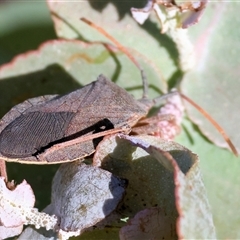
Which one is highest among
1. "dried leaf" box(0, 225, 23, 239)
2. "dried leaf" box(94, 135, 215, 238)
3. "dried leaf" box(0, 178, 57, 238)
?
"dried leaf" box(94, 135, 215, 238)

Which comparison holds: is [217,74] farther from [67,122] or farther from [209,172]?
[67,122]

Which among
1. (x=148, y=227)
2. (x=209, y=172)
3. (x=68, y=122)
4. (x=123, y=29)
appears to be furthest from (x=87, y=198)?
(x=123, y=29)

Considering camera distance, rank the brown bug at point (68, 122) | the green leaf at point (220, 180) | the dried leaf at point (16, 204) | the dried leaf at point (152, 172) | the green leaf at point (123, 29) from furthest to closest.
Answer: the green leaf at point (123, 29)
the green leaf at point (220, 180)
the brown bug at point (68, 122)
the dried leaf at point (16, 204)
the dried leaf at point (152, 172)

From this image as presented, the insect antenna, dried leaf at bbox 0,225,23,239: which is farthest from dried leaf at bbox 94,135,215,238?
the insect antenna

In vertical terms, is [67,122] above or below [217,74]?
below

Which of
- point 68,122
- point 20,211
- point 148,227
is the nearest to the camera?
point 148,227

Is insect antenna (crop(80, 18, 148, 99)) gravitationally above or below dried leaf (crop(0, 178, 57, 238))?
above

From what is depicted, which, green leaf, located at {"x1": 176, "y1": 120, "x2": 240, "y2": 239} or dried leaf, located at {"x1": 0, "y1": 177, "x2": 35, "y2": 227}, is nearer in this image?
dried leaf, located at {"x1": 0, "y1": 177, "x2": 35, "y2": 227}

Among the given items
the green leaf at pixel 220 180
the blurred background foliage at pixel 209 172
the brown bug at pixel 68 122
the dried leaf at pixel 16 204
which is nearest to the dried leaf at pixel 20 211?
the dried leaf at pixel 16 204

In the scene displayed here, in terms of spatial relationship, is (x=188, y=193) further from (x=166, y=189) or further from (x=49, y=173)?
(x=49, y=173)

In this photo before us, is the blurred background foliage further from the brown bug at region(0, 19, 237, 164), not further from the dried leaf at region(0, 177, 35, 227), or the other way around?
the dried leaf at region(0, 177, 35, 227)

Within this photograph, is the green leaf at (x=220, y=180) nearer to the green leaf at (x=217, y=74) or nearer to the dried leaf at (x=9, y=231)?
the green leaf at (x=217, y=74)
